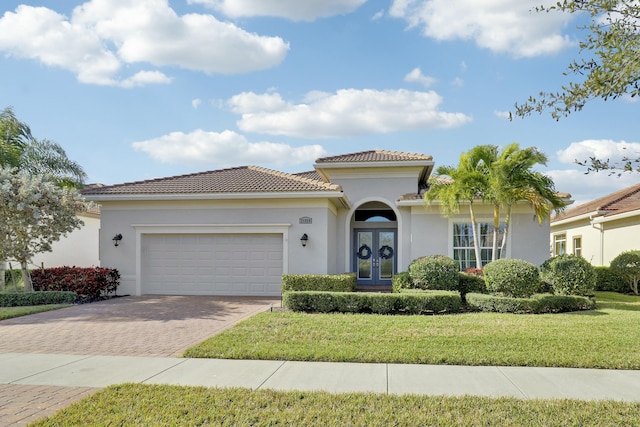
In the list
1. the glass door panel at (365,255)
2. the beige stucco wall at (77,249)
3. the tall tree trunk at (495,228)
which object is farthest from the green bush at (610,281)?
the beige stucco wall at (77,249)

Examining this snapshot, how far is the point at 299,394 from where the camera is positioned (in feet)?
18.4

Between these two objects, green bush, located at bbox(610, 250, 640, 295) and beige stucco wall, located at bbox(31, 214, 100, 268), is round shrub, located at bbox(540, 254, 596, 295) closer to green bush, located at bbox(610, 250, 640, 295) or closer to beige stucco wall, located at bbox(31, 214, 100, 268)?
green bush, located at bbox(610, 250, 640, 295)

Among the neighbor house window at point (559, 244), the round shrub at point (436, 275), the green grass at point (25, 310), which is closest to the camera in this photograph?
the green grass at point (25, 310)

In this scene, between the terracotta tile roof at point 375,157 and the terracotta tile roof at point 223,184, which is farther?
the terracotta tile roof at point 375,157

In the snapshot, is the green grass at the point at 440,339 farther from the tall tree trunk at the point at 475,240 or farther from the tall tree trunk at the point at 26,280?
the tall tree trunk at the point at 26,280

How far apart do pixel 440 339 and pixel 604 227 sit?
1787cm

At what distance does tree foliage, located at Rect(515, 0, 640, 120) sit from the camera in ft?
12.6

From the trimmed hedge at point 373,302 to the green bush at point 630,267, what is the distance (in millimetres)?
9670

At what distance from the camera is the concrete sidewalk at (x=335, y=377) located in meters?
5.87

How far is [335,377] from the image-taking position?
638 cm

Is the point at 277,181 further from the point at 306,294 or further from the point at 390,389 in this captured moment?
the point at 390,389

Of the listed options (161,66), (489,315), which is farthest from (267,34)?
(489,315)

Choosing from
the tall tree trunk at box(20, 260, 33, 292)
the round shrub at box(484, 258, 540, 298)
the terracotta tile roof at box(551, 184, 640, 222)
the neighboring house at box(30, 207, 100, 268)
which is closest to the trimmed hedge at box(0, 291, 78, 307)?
the tall tree trunk at box(20, 260, 33, 292)

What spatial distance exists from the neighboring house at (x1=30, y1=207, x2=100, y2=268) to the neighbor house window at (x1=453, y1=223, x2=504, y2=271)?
666 inches
